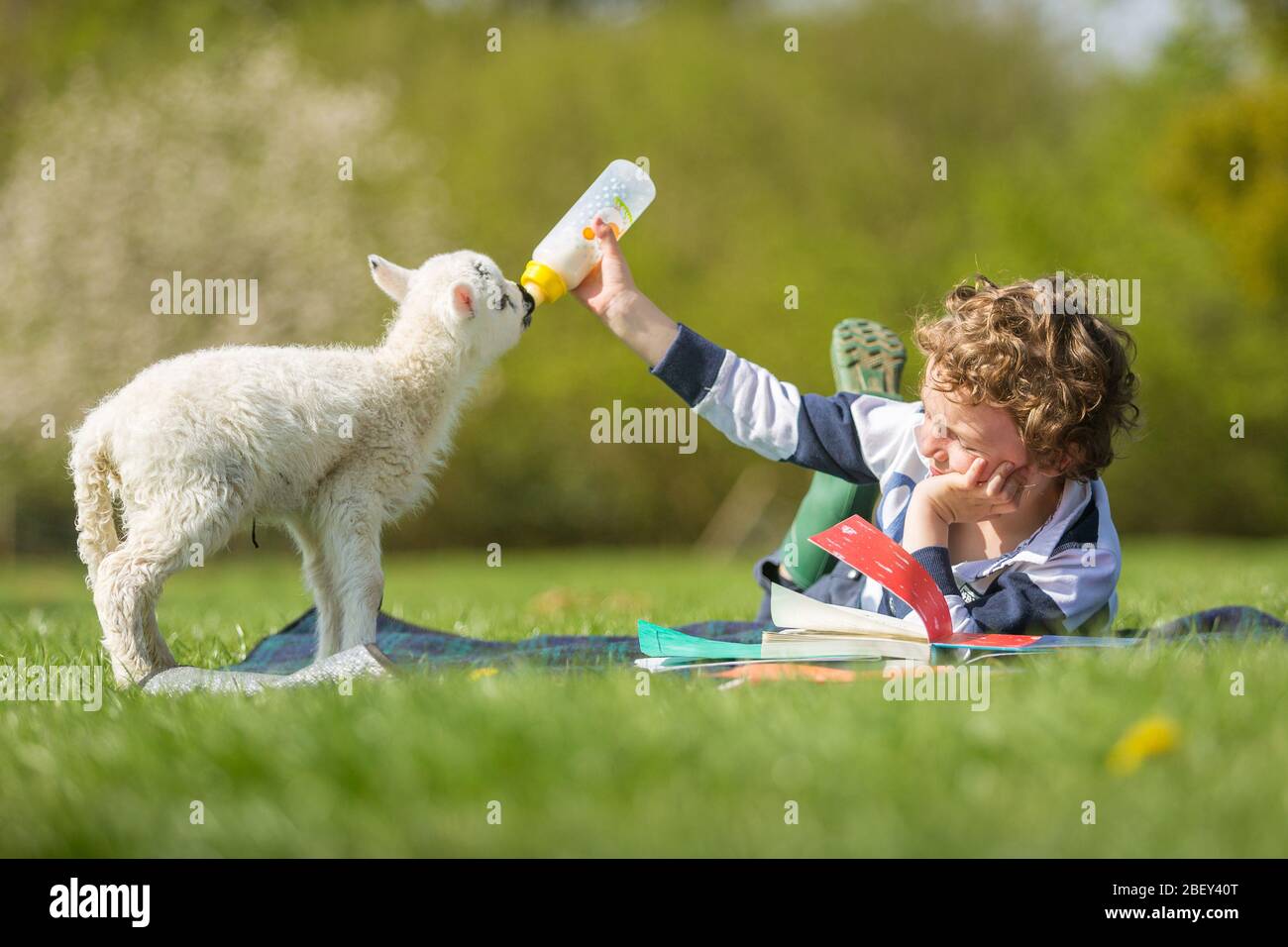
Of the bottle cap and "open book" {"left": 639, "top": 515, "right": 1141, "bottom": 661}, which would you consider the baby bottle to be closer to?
the bottle cap

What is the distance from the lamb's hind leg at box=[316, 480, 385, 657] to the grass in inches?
27.6

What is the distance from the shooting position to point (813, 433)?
359 cm

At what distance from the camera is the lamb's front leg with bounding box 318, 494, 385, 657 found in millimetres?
3414

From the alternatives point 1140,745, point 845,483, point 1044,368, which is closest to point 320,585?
point 845,483

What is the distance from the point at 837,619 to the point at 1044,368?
0.86m

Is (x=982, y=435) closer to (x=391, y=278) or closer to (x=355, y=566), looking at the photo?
(x=355, y=566)

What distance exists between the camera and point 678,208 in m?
18.4

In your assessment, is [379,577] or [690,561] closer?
[379,577]

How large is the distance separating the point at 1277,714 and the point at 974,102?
19754mm

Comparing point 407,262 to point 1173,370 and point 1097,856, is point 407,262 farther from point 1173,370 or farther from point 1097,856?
point 1097,856

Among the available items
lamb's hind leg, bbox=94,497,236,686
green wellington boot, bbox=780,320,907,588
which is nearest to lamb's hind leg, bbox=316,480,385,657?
lamb's hind leg, bbox=94,497,236,686

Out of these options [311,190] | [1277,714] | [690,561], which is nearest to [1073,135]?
[690,561]

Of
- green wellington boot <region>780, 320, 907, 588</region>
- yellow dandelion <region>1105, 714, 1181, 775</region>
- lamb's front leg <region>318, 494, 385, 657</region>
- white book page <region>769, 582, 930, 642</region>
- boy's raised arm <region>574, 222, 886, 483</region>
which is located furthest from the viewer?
green wellington boot <region>780, 320, 907, 588</region>

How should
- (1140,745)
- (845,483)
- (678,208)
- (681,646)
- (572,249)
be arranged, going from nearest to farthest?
(1140,745), (681,646), (572,249), (845,483), (678,208)
